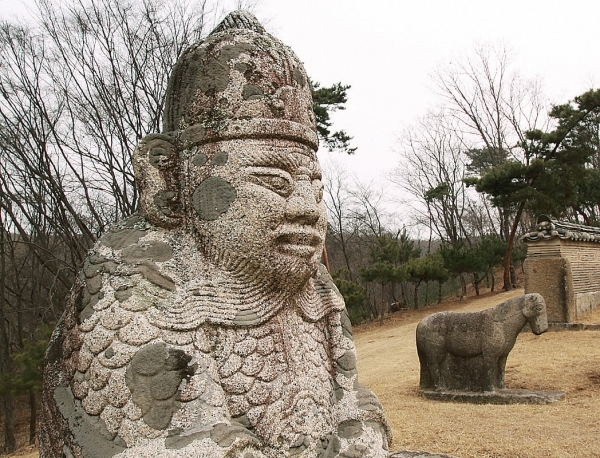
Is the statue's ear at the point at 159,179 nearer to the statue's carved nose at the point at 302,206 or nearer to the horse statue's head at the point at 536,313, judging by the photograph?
the statue's carved nose at the point at 302,206

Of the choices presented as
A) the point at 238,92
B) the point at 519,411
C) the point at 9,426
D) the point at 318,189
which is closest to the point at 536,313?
the point at 519,411

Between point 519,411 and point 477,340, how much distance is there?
93 cm

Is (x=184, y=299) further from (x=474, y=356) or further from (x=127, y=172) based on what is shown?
(x=127, y=172)

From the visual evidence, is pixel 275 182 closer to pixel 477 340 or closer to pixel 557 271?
pixel 477 340

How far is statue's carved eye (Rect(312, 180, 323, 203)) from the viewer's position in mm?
2221

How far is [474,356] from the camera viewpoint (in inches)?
254

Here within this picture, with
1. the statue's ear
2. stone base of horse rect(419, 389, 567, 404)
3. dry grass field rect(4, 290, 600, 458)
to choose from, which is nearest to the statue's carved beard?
the statue's ear

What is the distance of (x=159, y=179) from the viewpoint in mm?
2201

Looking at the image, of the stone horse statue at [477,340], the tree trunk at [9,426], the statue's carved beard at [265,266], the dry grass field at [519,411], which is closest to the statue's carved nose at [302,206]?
the statue's carved beard at [265,266]

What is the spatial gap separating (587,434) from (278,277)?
14.0ft

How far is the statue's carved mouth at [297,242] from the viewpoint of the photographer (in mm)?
2062

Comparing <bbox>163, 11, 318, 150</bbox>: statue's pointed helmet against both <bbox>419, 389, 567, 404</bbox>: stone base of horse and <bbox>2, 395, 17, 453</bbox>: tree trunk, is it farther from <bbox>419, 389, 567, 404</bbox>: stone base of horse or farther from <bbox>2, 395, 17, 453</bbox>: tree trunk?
<bbox>2, 395, 17, 453</bbox>: tree trunk

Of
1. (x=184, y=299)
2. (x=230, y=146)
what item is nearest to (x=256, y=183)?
(x=230, y=146)

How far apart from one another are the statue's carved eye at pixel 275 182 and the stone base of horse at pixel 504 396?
5.23 m
